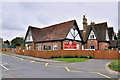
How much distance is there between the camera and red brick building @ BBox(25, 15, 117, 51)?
25.1 meters

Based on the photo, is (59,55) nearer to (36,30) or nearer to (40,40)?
(40,40)

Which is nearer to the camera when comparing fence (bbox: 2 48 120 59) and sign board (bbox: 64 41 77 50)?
fence (bbox: 2 48 120 59)

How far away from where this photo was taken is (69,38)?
82.7 ft

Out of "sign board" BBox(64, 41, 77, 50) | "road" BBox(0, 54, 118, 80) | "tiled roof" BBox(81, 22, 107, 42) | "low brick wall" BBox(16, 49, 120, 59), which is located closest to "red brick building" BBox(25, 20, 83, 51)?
"sign board" BBox(64, 41, 77, 50)

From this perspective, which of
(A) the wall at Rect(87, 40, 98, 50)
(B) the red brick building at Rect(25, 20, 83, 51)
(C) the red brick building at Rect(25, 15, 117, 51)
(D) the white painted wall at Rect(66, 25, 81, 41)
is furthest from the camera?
(A) the wall at Rect(87, 40, 98, 50)

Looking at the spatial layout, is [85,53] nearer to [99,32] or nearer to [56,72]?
[99,32]

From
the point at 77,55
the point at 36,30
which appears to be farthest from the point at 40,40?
the point at 77,55

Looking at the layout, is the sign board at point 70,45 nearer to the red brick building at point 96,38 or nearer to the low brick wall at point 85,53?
the low brick wall at point 85,53

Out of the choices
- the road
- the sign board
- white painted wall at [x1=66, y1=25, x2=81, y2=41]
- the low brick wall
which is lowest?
the road

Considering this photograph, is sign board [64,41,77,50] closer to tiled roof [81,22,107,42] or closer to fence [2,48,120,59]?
fence [2,48,120,59]

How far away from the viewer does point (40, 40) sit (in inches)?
1154

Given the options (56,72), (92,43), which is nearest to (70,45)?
(92,43)

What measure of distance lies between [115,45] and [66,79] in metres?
31.4

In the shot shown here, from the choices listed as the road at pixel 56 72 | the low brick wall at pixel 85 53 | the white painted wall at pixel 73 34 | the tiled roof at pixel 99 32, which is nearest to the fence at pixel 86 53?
the low brick wall at pixel 85 53
